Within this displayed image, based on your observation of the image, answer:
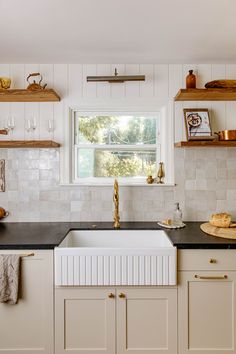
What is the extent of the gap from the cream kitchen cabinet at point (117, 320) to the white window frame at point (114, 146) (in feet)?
3.26

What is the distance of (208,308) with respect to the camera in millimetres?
1872

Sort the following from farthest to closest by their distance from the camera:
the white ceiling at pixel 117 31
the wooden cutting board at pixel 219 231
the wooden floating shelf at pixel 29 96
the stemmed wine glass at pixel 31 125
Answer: the stemmed wine glass at pixel 31 125 → the wooden floating shelf at pixel 29 96 → the wooden cutting board at pixel 219 231 → the white ceiling at pixel 117 31

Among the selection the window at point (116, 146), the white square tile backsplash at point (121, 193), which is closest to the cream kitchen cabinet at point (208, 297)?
the white square tile backsplash at point (121, 193)

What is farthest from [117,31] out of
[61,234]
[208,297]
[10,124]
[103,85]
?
[208,297]

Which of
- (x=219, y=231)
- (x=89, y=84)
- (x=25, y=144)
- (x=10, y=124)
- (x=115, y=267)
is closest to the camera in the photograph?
(x=115, y=267)

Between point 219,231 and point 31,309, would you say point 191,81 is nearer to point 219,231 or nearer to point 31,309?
point 219,231

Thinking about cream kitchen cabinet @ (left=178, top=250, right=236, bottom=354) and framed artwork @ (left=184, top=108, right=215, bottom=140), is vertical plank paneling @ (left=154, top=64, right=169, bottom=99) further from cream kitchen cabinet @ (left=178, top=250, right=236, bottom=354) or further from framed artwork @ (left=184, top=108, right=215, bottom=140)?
cream kitchen cabinet @ (left=178, top=250, right=236, bottom=354)

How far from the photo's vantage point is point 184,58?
94.6 inches

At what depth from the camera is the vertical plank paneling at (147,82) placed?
8.30 ft

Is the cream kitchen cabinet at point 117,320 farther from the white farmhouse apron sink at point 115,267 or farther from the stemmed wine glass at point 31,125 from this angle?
the stemmed wine glass at point 31,125

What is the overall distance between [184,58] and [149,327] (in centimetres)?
212

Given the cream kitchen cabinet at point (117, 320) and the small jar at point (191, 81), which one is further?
the small jar at point (191, 81)

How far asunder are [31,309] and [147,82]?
2040mm

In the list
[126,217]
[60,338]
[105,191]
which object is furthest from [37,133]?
[60,338]
